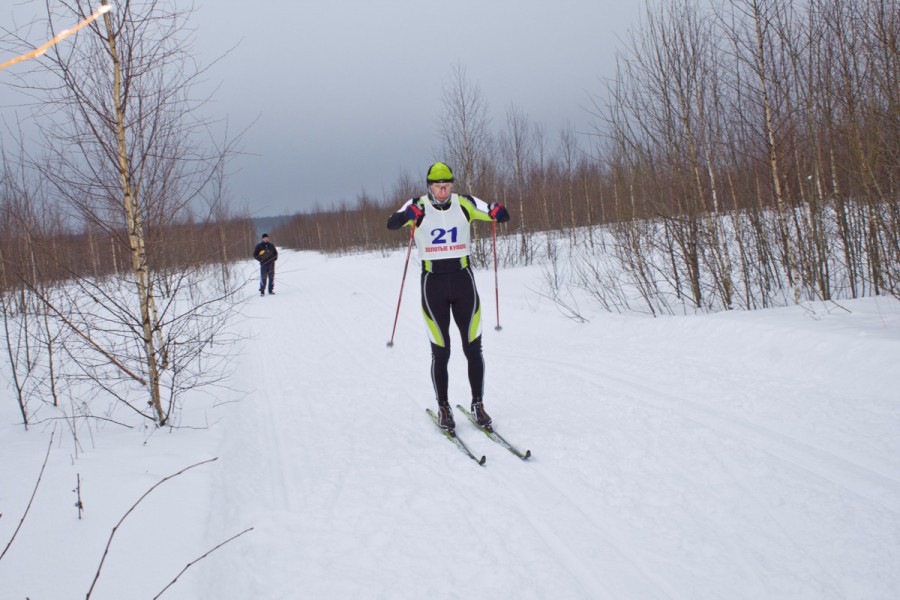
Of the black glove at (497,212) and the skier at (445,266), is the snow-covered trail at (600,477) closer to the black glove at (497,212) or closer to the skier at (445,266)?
the skier at (445,266)

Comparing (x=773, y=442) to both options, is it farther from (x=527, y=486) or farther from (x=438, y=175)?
(x=438, y=175)

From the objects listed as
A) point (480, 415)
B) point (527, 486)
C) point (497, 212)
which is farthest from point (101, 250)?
point (527, 486)

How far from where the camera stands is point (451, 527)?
9.41ft

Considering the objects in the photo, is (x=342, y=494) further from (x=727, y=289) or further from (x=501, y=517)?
(x=727, y=289)

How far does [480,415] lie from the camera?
4340 millimetres

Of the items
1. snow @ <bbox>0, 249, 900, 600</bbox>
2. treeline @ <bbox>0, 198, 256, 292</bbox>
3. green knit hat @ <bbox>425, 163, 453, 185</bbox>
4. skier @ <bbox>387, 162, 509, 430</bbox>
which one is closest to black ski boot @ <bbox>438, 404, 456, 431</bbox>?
skier @ <bbox>387, 162, 509, 430</bbox>

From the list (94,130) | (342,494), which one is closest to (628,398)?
(342,494)

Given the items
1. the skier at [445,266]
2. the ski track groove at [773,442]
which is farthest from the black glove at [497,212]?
the ski track groove at [773,442]

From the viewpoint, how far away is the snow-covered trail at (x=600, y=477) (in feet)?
7.93

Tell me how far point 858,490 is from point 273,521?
3491 millimetres

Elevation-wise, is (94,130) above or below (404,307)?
above

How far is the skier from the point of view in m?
4.23

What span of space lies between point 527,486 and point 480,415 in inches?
43.5

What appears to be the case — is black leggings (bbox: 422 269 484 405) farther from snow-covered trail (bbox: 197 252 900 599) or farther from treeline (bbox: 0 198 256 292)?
treeline (bbox: 0 198 256 292)
